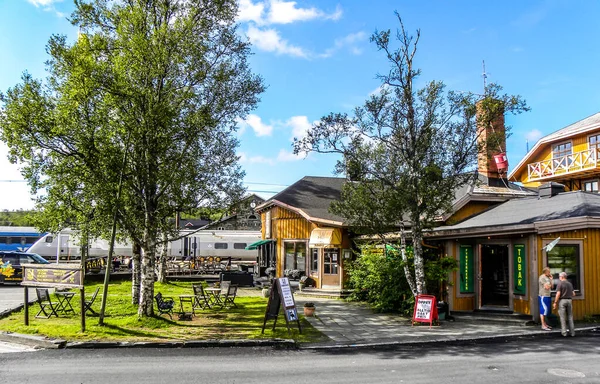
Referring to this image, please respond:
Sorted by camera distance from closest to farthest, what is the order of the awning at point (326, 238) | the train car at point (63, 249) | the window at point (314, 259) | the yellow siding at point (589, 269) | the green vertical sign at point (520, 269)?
the yellow siding at point (589, 269) → the green vertical sign at point (520, 269) → the awning at point (326, 238) → the window at point (314, 259) → the train car at point (63, 249)

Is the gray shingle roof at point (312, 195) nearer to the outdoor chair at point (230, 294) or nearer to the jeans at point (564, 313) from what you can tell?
the outdoor chair at point (230, 294)

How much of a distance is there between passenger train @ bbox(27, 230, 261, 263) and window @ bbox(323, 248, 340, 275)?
16781mm

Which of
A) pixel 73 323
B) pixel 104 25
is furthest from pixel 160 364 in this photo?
pixel 104 25

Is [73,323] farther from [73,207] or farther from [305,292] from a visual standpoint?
[305,292]

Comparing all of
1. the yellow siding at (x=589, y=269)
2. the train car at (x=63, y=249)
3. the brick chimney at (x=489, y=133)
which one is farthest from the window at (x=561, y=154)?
the train car at (x=63, y=249)

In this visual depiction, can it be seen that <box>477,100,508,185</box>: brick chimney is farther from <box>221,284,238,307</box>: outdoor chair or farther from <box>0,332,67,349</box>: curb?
<box>0,332,67,349</box>: curb

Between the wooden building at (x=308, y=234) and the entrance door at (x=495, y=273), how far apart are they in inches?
236

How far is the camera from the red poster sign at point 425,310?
41.2 ft

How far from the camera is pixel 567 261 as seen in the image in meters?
13.2

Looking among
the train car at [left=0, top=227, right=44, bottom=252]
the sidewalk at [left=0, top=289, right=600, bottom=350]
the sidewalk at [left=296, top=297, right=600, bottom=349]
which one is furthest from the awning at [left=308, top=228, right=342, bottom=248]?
the train car at [left=0, top=227, right=44, bottom=252]

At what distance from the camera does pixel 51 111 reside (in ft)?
37.8

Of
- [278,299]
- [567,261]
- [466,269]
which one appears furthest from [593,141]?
[278,299]

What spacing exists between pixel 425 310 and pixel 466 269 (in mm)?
2878

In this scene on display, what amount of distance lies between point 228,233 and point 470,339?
108ft
